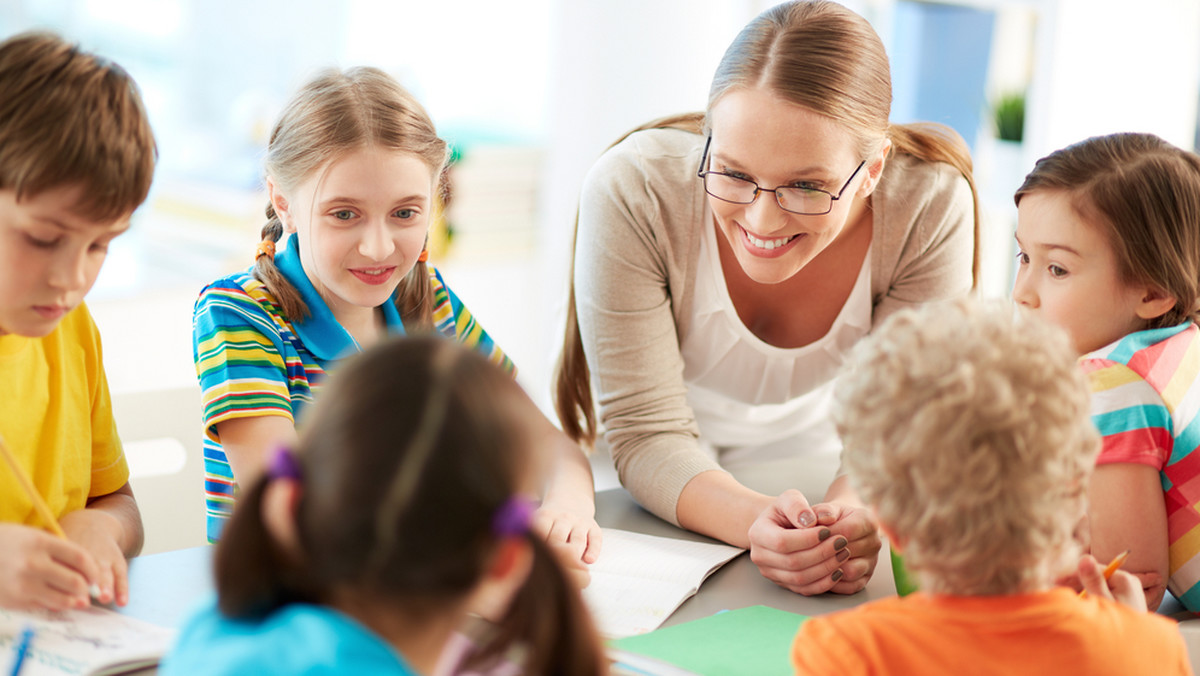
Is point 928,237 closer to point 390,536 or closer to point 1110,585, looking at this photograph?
point 1110,585

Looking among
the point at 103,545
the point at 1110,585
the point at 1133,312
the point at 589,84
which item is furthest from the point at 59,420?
the point at 589,84

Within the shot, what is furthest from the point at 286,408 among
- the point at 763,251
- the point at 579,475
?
the point at 763,251

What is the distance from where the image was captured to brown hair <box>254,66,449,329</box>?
1.21m

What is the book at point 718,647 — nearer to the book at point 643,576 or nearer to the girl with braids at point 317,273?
the book at point 643,576

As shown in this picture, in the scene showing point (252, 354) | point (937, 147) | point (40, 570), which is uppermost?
point (937, 147)

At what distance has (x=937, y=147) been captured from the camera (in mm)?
1458

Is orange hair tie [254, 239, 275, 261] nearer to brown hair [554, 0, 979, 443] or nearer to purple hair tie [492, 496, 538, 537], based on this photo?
brown hair [554, 0, 979, 443]

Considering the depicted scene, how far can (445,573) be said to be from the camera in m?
0.57

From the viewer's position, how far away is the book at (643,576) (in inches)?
38.6

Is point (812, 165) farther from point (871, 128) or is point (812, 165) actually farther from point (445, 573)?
point (445, 573)

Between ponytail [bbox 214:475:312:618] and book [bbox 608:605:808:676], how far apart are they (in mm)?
328

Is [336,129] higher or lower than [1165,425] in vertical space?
higher

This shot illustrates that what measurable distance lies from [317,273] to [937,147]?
859mm

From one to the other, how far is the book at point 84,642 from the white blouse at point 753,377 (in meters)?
0.85
